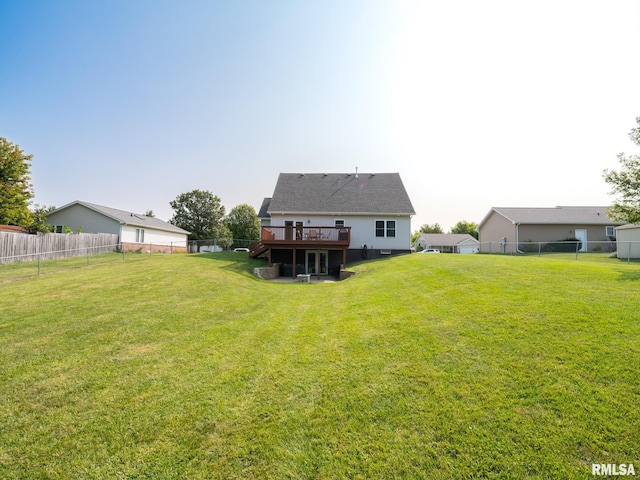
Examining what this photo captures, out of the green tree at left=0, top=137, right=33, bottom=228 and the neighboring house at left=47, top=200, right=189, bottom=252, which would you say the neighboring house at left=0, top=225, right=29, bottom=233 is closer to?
the green tree at left=0, top=137, right=33, bottom=228

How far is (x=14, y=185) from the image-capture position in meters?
23.2

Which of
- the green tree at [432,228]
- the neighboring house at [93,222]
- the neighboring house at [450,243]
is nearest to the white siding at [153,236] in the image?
the neighboring house at [93,222]

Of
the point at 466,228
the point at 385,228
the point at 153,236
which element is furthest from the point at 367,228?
the point at 466,228

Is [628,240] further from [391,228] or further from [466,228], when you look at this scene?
[466,228]

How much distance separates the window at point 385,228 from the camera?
68.9ft

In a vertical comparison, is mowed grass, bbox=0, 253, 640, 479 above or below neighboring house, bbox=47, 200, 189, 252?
below

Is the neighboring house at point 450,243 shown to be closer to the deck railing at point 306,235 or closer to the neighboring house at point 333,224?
the neighboring house at point 333,224

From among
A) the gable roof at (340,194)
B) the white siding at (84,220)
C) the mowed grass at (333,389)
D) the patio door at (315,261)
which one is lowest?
the mowed grass at (333,389)

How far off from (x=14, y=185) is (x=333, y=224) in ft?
88.4

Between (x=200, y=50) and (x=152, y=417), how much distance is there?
45.4ft

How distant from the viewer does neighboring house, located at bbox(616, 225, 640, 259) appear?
16.8m

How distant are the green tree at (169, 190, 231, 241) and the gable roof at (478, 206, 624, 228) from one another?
45.7m

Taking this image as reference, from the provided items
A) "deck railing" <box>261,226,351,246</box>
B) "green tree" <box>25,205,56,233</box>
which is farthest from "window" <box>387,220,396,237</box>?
"green tree" <box>25,205,56,233</box>

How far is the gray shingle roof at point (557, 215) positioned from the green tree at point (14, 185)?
4293cm
